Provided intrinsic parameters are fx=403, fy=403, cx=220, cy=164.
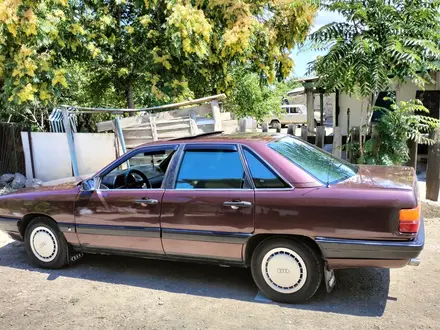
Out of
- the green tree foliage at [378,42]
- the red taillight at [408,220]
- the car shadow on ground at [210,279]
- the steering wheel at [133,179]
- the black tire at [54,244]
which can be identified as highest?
the green tree foliage at [378,42]

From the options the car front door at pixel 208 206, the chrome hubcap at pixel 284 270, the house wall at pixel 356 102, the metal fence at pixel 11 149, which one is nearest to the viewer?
the chrome hubcap at pixel 284 270

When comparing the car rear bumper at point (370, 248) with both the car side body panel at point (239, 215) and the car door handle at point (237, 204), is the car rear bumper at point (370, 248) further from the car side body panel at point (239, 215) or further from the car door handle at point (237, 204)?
the car door handle at point (237, 204)

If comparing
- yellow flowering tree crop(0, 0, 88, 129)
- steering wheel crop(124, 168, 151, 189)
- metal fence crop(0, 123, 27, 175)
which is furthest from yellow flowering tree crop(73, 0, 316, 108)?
steering wheel crop(124, 168, 151, 189)

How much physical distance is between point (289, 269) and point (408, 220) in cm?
109

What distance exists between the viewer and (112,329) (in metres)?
3.45

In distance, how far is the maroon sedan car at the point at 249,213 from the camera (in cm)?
337

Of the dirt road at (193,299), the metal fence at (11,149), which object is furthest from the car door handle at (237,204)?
the metal fence at (11,149)

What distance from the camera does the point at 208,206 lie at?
3.85 m

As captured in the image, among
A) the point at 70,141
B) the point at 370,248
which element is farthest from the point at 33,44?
the point at 370,248

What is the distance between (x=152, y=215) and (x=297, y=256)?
59.1 inches

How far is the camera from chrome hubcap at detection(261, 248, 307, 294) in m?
3.62

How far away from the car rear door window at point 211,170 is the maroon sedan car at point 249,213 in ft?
0.03

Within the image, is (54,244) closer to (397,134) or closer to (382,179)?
(382,179)

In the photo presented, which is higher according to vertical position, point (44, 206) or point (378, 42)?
point (378, 42)
